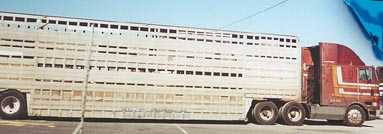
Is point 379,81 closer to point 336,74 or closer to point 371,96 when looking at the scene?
point 371,96

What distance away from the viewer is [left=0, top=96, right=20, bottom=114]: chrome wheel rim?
1495 centimetres

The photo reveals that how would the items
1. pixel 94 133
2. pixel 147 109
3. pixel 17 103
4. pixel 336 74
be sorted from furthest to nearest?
pixel 336 74
pixel 147 109
pixel 17 103
pixel 94 133

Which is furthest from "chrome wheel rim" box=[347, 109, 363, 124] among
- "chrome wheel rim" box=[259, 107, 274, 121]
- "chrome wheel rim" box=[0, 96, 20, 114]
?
"chrome wheel rim" box=[0, 96, 20, 114]

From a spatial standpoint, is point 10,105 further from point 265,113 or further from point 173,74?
point 265,113

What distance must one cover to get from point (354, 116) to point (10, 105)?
1300 centimetres

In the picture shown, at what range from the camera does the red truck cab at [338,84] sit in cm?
1788

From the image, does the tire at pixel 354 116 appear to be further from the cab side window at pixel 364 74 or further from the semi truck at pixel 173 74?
the cab side window at pixel 364 74

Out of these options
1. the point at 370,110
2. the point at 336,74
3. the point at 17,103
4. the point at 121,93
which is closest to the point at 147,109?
the point at 121,93

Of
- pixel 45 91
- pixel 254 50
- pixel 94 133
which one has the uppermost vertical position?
pixel 254 50

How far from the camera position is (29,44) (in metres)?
15.1

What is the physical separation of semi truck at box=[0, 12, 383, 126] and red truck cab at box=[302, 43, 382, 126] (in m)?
0.04

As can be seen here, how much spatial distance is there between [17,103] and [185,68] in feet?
19.1

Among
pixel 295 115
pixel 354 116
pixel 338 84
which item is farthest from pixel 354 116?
pixel 295 115

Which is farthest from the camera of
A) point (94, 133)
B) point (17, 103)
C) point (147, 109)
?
point (147, 109)
